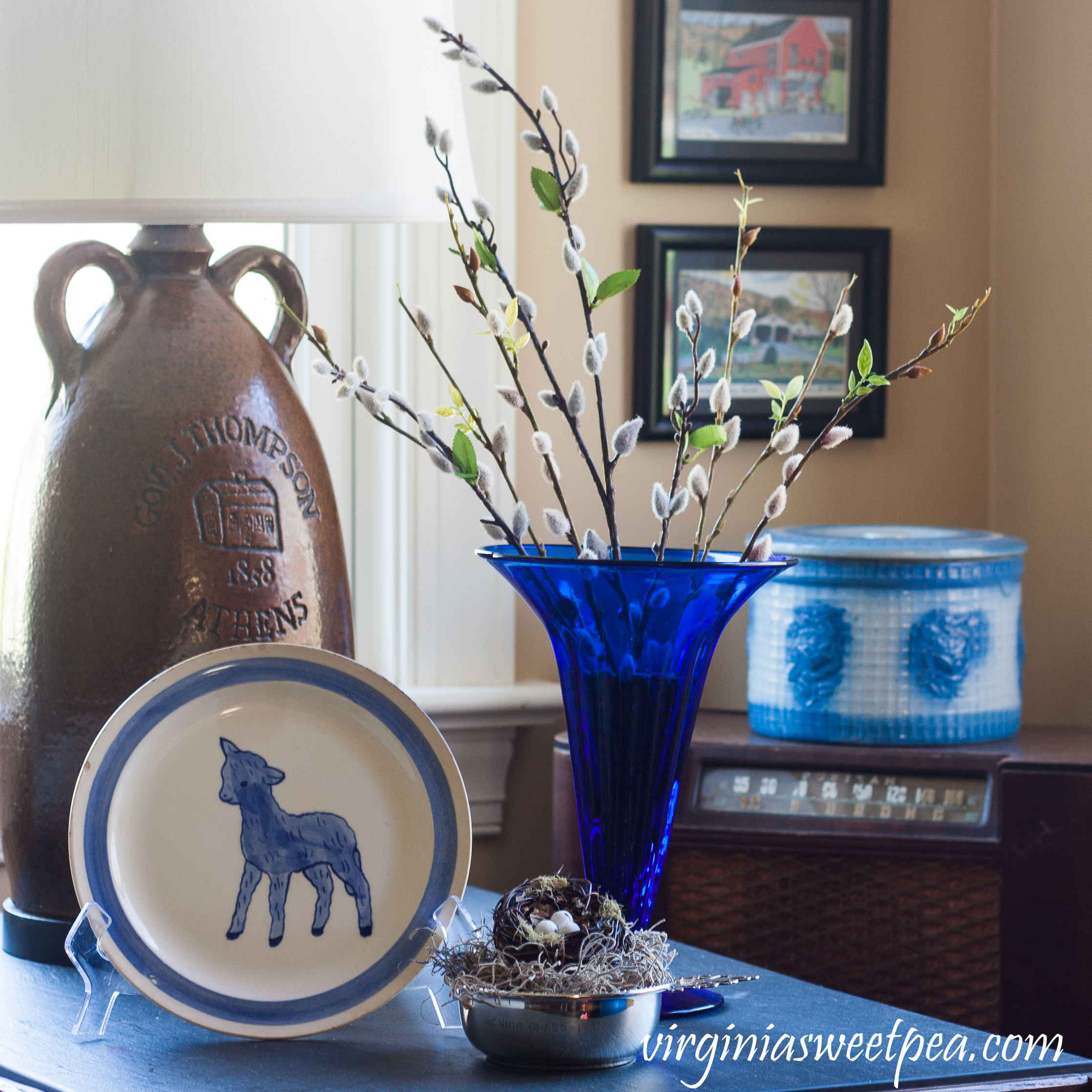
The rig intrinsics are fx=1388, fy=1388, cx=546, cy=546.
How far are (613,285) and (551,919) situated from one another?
377 millimetres

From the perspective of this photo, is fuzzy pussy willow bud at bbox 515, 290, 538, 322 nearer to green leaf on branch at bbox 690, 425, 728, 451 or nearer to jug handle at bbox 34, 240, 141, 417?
green leaf on branch at bbox 690, 425, 728, 451

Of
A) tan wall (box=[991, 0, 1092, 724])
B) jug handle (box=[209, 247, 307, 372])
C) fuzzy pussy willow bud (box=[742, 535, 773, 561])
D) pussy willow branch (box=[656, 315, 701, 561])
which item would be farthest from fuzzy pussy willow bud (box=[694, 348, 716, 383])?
tan wall (box=[991, 0, 1092, 724])

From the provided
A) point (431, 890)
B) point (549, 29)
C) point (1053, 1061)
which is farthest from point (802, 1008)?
point (549, 29)

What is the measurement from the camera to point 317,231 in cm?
152

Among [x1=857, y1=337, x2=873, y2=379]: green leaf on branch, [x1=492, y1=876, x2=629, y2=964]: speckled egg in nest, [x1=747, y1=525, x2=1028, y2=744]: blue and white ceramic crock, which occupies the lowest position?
[x1=492, y1=876, x2=629, y2=964]: speckled egg in nest

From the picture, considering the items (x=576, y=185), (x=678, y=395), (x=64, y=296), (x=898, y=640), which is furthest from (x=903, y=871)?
(x=64, y=296)

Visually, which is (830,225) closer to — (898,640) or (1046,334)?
(1046,334)

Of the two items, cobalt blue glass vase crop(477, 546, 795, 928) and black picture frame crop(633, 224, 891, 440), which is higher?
black picture frame crop(633, 224, 891, 440)

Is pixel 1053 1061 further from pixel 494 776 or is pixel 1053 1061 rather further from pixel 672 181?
pixel 672 181

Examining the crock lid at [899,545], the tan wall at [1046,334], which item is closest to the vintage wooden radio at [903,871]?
the crock lid at [899,545]

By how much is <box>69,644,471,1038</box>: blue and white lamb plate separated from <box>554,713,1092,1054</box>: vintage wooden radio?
45 centimetres

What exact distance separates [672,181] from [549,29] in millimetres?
220

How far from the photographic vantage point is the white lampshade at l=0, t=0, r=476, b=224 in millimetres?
916

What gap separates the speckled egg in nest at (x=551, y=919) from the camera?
0.81 meters
